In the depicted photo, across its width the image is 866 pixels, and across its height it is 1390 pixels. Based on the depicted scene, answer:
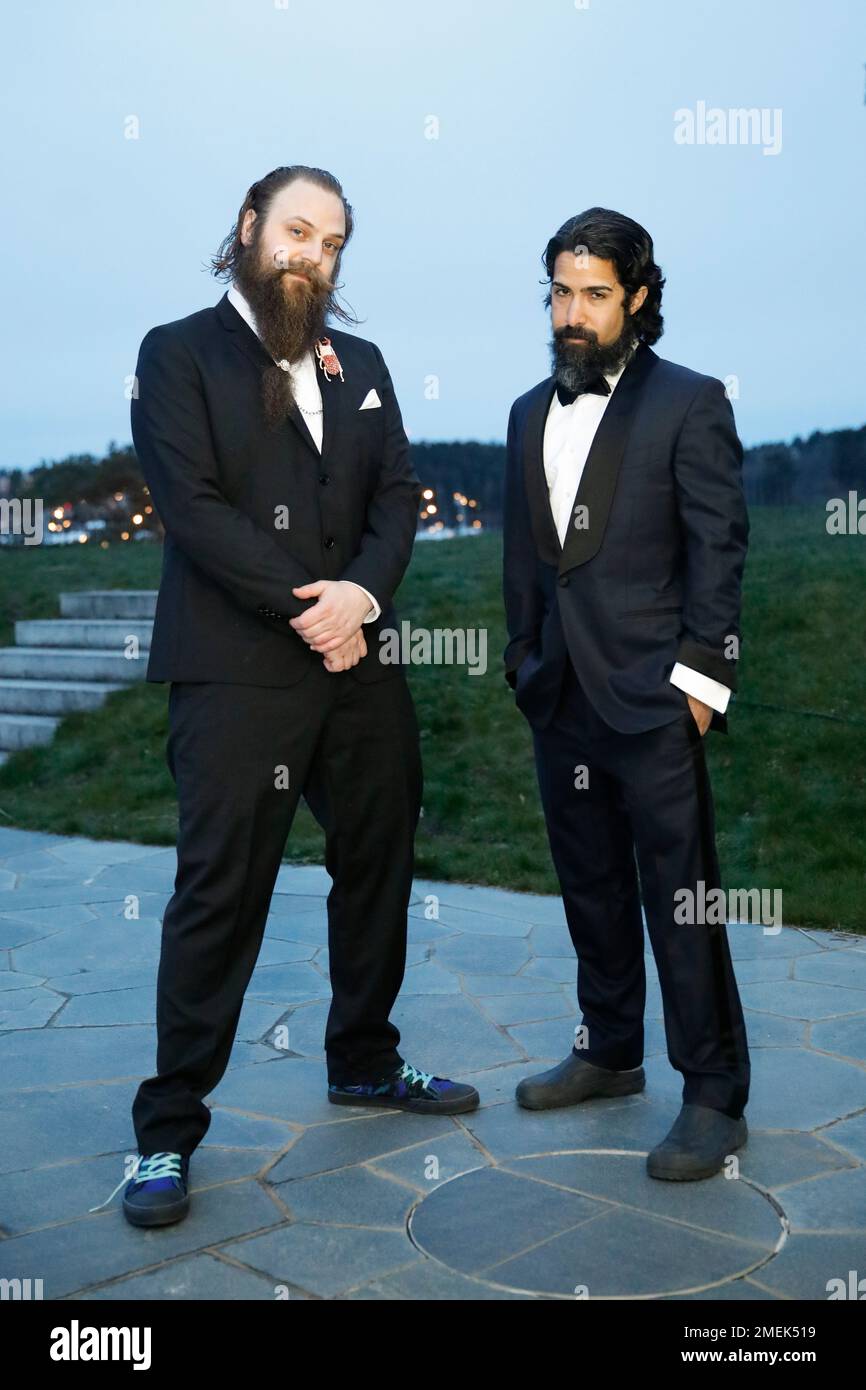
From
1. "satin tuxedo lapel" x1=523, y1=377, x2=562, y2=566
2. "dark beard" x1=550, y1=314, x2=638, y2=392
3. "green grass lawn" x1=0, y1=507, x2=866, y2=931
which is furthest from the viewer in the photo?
"green grass lawn" x1=0, y1=507, x2=866, y2=931

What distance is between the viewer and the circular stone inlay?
2861 millimetres

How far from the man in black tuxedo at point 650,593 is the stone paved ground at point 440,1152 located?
270mm

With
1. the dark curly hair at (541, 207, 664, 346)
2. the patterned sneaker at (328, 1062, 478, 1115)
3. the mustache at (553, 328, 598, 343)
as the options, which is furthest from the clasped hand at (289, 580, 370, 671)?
the patterned sneaker at (328, 1062, 478, 1115)

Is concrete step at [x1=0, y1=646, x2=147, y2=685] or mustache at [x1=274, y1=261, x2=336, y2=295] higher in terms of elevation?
mustache at [x1=274, y1=261, x2=336, y2=295]

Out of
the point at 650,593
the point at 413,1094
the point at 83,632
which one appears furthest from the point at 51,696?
the point at 650,593

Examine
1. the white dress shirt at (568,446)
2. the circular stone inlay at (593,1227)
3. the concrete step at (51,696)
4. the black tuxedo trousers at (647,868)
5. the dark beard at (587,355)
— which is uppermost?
the dark beard at (587,355)

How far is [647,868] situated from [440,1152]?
34.7 inches

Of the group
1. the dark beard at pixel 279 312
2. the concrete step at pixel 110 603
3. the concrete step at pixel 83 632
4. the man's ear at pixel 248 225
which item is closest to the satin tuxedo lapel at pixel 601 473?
the dark beard at pixel 279 312

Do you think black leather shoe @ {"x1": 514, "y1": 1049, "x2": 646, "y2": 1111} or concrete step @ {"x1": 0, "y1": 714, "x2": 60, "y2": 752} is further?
concrete step @ {"x1": 0, "y1": 714, "x2": 60, "y2": 752}

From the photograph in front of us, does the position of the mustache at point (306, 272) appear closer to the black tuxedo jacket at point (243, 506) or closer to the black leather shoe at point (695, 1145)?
Answer: the black tuxedo jacket at point (243, 506)

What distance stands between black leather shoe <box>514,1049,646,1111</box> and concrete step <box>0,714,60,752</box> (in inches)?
263

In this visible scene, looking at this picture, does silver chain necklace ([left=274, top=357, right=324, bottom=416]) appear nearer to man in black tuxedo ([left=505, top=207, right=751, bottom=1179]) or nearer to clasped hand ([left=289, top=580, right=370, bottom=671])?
clasped hand ([left=289, top=580, right=370, bottom=671])

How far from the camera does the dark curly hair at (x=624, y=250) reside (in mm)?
3467

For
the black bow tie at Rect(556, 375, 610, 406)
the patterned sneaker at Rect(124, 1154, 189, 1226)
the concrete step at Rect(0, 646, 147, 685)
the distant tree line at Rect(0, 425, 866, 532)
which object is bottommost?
the patterned sneaker at Rect(124, 1154, 189, 1226)
